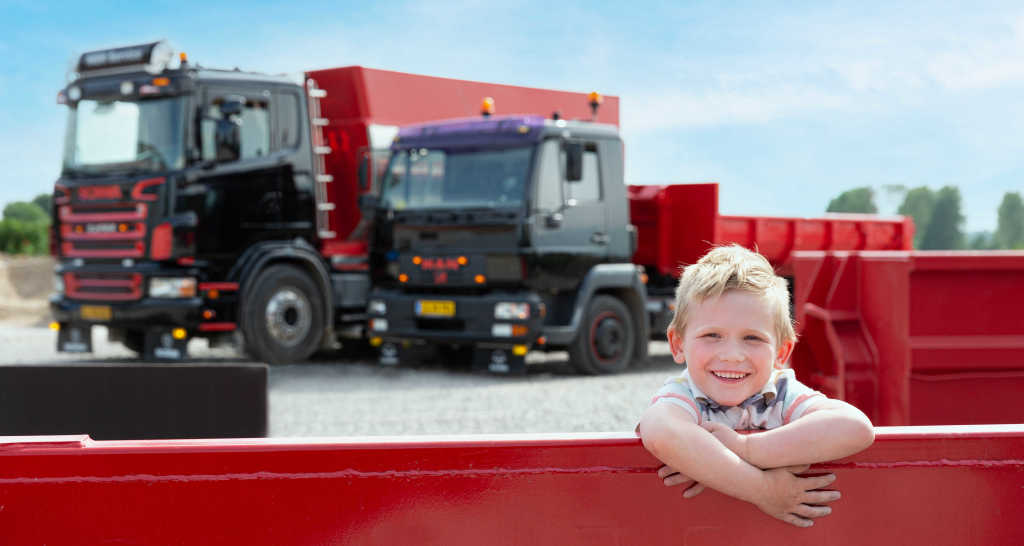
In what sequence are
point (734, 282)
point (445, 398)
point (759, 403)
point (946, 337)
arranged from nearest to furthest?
point (734, 282) < point (759, 403) < point (946, 337) < point (445, 398)

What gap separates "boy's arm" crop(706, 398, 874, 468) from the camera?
1899mm

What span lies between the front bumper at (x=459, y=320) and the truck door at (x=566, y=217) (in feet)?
1.50

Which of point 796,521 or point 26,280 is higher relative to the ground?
point 796,521

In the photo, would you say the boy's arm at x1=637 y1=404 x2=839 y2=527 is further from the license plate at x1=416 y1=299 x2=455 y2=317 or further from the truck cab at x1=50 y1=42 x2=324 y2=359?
the truck cab at x1=50 y1=42 x2=324 y2=359

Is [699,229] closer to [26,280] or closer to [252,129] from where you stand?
[252,129]

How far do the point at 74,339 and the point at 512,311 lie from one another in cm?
512

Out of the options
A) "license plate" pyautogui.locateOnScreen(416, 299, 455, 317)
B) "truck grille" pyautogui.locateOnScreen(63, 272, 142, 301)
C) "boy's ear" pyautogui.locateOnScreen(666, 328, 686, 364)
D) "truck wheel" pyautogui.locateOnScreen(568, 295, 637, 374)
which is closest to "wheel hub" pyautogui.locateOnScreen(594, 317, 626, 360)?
"truck wheel" pyautogui.locateOnScreen(568, 295, 637, 374)

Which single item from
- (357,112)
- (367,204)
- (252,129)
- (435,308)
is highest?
(357,112)

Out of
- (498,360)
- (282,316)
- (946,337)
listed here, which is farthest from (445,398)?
(946,337)

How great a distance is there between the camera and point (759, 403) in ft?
7.30

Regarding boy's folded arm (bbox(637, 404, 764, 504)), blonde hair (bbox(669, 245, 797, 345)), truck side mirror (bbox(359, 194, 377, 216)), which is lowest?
boy's folded arm (bbox(637, 404, 764, 504))

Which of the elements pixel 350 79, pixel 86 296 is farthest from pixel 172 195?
pixel 350 79

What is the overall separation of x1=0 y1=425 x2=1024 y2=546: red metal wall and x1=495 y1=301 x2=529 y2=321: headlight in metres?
8.81

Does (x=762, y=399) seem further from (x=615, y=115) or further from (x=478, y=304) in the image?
(x=615, y=115)
